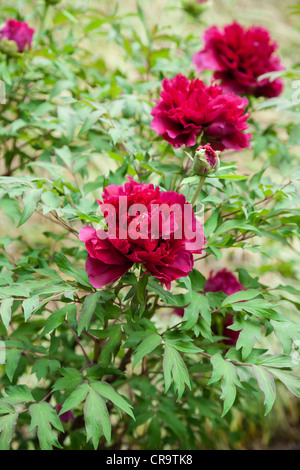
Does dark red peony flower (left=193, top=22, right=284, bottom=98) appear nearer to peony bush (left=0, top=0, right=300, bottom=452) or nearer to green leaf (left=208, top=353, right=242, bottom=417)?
peony bush (left=0, top=0, right=300, bottom=452)

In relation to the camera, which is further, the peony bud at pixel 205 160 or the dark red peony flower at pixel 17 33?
the dark red peony flower at pixel 17 33

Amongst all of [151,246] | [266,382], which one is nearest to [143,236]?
[151,246]

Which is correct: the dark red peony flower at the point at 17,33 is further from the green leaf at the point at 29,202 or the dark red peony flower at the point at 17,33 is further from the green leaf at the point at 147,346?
the green leaf at the point at 147,346

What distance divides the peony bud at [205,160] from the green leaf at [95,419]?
0.30 m

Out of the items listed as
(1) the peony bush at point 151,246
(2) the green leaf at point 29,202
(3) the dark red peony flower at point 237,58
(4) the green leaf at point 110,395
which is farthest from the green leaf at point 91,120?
(4) the green leaf at point 110,395

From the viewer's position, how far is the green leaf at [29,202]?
57cm

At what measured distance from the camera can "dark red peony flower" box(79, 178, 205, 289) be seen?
489mm

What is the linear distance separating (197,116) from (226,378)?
0.32m

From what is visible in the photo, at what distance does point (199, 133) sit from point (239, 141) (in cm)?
6

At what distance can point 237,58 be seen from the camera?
827 mm

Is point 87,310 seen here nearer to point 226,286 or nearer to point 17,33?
point 226,286

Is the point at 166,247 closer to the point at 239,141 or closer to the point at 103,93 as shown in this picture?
the point at 239,141

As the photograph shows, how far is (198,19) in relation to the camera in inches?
45.3

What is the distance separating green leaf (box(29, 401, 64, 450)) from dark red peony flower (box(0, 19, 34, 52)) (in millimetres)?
659
